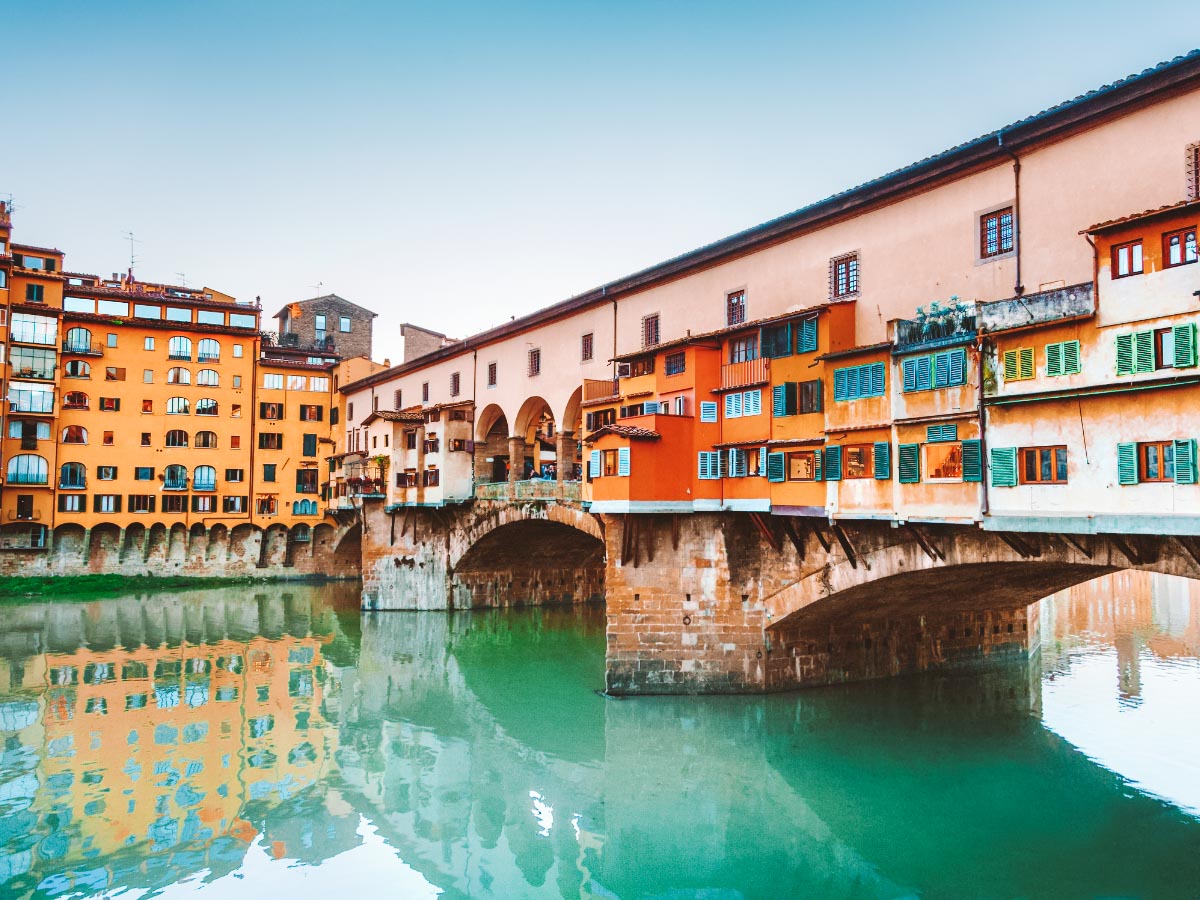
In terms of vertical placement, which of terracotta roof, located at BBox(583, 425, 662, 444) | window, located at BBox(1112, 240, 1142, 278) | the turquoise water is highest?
window, located at BBox(1112, 240, 1142, 278)

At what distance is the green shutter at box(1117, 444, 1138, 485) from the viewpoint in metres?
13.5

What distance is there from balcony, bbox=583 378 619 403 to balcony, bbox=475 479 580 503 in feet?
12.6

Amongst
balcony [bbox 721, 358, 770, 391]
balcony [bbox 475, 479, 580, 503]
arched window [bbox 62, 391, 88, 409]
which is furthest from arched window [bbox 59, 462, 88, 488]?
balcony [bbox 721, 358, 770, 391]

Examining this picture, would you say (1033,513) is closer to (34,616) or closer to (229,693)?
(229,693)

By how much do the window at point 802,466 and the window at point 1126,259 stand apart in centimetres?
754

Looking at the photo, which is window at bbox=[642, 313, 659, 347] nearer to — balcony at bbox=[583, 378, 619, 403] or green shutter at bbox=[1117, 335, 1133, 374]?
balcony at bbox=[583, 378, 619, 403]

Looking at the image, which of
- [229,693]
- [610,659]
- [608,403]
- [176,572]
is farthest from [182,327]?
[610,659]

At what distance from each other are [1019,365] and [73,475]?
5137cm

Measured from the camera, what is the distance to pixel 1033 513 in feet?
48.8

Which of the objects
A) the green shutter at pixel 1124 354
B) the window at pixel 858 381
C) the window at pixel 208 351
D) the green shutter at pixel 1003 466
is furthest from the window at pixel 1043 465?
the window at pixel 208 351

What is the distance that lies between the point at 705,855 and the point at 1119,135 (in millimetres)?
15140

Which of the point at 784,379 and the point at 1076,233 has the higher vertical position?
the point at 1076,233

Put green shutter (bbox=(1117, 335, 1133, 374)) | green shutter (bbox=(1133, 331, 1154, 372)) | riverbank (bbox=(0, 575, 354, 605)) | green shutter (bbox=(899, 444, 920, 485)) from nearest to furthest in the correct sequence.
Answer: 1. green shutter (bbox=(1133, 331, 1154, 372))
2. green shutter (bbox=(1117, 335, 1133, 374))
3. green shutter (bbox=(899, 444, 920, 485))
4. riverbank (bbox=(0, 575, 354, 605))

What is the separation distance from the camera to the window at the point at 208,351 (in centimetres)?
5316
